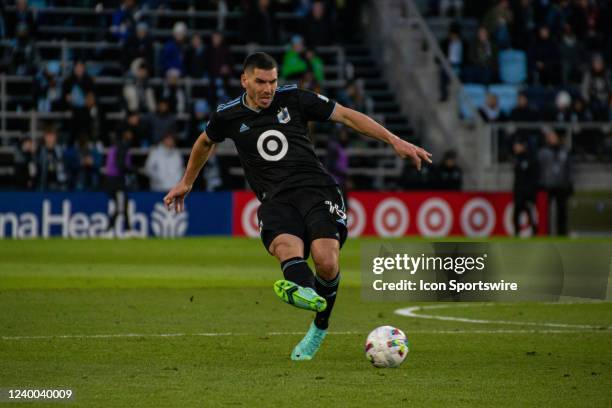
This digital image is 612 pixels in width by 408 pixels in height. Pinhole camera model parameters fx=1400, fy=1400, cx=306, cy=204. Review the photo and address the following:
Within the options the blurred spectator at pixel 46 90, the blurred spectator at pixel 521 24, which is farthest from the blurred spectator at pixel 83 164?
the blurred spectator at pixel 521 24

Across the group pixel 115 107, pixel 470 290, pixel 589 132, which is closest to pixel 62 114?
pixel 115 107

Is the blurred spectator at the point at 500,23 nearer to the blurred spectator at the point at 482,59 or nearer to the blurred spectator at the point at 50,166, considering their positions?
the blurred spectator at the point at 482,59

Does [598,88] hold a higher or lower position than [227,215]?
higher

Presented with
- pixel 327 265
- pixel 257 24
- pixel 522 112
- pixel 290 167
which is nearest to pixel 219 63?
Result: pixel 257 24

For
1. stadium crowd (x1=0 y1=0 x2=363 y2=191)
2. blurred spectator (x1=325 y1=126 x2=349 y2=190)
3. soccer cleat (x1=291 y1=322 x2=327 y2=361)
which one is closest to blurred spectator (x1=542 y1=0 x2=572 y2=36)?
stadium crowd (x1=0 y1=0 x2=363 y2=191)

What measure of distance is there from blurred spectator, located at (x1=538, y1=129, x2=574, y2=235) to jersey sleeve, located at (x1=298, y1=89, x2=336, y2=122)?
816 inches

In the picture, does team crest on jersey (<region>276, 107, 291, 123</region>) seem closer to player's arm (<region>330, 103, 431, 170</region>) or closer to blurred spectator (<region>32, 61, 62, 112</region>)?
player's arm (<region>330, 103, 431, 170</region>)

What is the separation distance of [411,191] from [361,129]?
20.8m

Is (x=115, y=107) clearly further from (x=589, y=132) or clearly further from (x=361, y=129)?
(x=361, y=129)

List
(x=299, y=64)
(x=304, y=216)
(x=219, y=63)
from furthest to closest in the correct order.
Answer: (x=299, y=64), (x=219, y=63), (x=304, y=216)

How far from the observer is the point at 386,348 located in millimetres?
9766

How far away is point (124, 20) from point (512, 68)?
9.81 m

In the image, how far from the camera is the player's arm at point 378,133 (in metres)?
9.56

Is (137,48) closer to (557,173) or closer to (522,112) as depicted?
(522,112)
